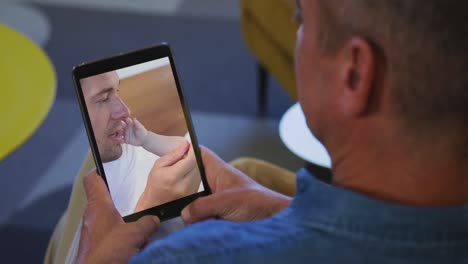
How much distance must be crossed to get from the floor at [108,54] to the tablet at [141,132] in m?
0.82

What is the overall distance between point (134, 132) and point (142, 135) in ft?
0.04

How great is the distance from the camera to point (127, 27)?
102 inches

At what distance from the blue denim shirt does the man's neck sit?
0.01 meters

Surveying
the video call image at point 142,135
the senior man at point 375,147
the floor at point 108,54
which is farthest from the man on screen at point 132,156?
the floor at point 108,54

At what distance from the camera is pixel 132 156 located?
1.00m

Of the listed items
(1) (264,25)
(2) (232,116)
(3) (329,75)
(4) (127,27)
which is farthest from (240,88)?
(3) (329,75)

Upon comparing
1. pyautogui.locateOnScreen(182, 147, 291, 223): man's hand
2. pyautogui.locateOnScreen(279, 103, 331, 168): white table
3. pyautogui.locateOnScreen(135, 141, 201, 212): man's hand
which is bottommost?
pyautogui.locateOnScreen(279, 103, 331, 168): white table

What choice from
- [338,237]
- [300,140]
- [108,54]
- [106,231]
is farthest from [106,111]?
[108,54]

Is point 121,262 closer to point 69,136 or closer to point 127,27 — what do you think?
point 69,136

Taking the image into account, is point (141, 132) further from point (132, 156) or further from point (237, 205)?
point (237, 205)

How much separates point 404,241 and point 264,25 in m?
1.42

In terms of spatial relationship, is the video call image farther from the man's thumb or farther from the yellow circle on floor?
the yellow circle on floor

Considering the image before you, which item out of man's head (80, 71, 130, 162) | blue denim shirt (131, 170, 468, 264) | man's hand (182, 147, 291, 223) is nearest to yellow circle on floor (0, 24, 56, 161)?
man's head (80, 71, 130, 162)

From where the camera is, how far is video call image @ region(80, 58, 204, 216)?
0.97 metres
